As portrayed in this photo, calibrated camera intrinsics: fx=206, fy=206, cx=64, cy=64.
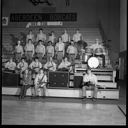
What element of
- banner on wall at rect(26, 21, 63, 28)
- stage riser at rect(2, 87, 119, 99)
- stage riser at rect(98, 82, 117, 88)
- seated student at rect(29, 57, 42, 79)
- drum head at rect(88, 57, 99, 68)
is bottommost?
stage riser at rect(2, 87, 119, 99)

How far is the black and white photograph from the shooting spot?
6.79 meters

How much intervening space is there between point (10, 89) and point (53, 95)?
156 cm

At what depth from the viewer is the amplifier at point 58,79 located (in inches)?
281

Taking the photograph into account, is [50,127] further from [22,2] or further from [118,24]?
[22,2]

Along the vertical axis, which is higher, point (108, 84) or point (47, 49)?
point (47, 49)

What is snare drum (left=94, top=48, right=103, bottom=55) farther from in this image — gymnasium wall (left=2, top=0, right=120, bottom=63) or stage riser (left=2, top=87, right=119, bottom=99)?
stage riser (left=2, top=87, right=119, bottom=99)


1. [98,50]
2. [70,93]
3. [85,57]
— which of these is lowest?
[70,93]

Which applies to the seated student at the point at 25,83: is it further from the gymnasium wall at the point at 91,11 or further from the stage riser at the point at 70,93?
the gymnasium wall at the point at 91,11

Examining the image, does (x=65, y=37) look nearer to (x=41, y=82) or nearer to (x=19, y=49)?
(x=19, y=49)

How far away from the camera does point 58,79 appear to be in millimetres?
7172

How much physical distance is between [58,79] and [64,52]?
2.61 meters

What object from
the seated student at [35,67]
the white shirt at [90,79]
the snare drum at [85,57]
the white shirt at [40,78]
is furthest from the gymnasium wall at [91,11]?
the white shirt at [40,78]

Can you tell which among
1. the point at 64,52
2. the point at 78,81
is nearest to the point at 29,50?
the point at 64,52

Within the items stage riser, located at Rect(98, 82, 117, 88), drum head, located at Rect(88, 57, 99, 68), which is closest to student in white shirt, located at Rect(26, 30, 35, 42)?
drum head, located at Rect(88, 57, 99, 68)
